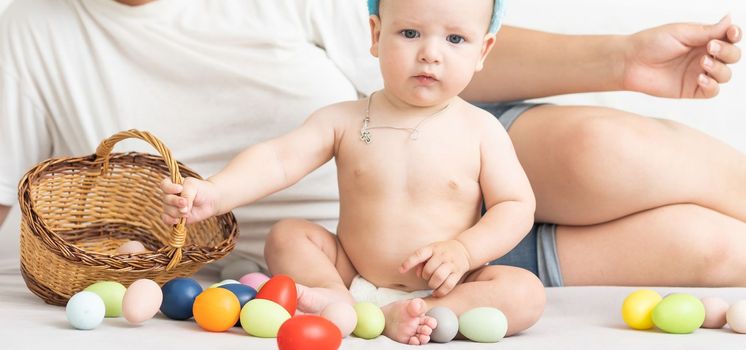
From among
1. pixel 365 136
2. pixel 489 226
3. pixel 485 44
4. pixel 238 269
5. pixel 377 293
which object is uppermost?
pixel 485 44

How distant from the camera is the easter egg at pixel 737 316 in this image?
133 centimetres

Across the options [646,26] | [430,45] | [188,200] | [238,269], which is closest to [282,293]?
[188,200]

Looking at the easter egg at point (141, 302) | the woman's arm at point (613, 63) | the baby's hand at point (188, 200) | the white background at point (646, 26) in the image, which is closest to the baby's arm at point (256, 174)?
the baby's hand at point (188, 200)

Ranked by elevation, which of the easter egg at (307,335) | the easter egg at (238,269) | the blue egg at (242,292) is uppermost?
the easter egg at (307,335)

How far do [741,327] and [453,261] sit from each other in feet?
1.29

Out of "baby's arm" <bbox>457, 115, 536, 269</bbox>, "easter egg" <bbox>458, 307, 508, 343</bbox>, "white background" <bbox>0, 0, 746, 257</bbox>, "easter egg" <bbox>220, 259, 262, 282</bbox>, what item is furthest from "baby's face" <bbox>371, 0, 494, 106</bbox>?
"white background" <bbox>0, 0, 746, 257</bbox>

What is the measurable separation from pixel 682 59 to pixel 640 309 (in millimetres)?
554

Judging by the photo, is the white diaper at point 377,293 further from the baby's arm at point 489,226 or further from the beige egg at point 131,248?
the beige egg at point 131,248

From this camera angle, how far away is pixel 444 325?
129 cm

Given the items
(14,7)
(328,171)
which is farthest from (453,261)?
(14,7)

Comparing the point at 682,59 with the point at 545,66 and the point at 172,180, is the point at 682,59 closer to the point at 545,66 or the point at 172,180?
the point at 545,66

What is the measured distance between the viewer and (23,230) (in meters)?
1.50

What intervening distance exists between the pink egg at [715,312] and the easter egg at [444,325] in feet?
1.19

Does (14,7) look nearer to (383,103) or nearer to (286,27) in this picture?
(286,27)
